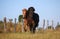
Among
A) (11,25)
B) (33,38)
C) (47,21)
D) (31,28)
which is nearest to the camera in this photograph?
(33,38)

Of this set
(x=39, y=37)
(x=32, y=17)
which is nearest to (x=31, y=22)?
(x=32, y=17)

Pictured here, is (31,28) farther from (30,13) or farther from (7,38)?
(7,38)

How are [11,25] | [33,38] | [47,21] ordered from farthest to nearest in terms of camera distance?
[11,25], [47,21], [33,38]

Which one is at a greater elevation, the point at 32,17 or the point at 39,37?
the point at 32,17

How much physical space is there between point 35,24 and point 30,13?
1340 mm

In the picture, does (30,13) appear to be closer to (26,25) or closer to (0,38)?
(26,25)

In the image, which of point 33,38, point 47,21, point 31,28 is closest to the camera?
point 33,38

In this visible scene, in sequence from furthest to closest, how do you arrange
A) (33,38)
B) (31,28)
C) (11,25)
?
(11,25)
(31,28)
(33,38)

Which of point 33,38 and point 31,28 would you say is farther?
A: point 31,28

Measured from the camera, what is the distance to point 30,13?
66.7 feet

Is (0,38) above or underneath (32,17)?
underneath

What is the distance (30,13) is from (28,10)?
557 millimetres

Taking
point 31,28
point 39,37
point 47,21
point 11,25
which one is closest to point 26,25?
point 31,28

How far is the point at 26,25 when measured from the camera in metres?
20.6
